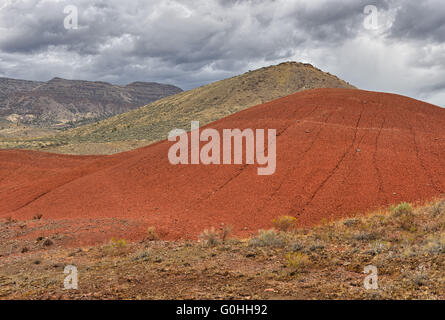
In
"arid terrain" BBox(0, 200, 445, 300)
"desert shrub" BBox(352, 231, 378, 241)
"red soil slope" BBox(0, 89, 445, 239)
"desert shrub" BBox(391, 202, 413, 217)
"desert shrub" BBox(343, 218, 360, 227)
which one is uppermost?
"red soil slope" BBox(0, 89, 445, 239)

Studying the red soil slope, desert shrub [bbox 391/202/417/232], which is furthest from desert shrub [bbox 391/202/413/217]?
the red soil slope

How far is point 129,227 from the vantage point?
42.2 ft

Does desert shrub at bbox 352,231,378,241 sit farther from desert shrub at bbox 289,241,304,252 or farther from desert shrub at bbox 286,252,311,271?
desert shrub at bbox 286,252,311,271

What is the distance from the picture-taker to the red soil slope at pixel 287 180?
13875 millimetres

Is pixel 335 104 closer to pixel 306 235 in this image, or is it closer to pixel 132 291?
pixel 306 235

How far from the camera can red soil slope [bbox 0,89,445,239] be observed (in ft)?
45.5

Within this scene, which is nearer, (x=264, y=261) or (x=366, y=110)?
(x=264, y=261)

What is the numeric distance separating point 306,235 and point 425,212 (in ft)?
11.5

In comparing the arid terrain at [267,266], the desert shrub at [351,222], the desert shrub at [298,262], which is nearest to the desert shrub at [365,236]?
the arid terrain at [267,266]

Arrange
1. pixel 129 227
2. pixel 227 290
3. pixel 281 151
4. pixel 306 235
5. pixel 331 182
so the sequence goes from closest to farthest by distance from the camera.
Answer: pixel 227 290
pixel 306 235
pixel 129 227
pixel 331 182
pixel 281 151

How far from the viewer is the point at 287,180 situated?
16.0 m

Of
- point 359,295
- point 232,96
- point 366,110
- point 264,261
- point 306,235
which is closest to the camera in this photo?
point 359,295

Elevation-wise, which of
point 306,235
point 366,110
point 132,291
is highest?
point 366,110

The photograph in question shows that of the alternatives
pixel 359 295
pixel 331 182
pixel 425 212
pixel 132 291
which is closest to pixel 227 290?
pixel 132 291
